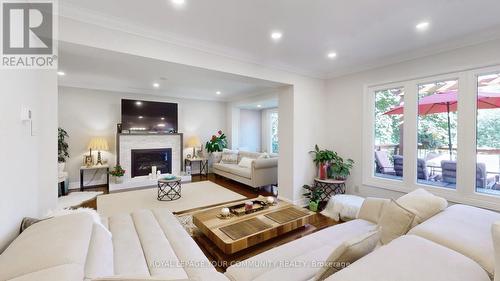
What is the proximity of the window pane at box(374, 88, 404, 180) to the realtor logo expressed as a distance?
4629 millimetres

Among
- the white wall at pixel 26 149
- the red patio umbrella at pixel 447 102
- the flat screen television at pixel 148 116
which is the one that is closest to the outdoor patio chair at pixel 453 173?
the red patio umbrella at pixel 447 102

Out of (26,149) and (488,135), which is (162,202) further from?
(488,135)

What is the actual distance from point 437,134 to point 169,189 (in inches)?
195

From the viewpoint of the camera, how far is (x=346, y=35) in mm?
2732

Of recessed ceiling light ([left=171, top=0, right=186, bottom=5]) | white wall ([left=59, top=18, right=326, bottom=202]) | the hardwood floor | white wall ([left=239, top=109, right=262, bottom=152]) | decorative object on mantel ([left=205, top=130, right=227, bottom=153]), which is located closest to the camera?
recessed ceiling light ([left=171, top=0, right=186, bottom=5])

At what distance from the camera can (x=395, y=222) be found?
5.43 feet

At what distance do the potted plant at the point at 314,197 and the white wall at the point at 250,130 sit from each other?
163 inches

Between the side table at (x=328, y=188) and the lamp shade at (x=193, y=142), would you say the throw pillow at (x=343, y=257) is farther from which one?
the lamp shade at (x=193, y=142)

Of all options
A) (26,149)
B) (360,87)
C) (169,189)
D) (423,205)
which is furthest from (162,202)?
(360,87)

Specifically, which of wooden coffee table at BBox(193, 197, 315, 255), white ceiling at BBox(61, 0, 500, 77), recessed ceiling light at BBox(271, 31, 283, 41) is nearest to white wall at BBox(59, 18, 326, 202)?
white ceiling at BBox(61, 0, 500, 77)

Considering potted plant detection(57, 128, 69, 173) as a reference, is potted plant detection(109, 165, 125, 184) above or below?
below

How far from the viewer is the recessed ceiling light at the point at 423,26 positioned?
241cm

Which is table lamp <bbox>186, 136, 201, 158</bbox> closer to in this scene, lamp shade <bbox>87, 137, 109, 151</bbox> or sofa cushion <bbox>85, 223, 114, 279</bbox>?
lamp shade <bbox>87, 137, 109, 151</bbox>

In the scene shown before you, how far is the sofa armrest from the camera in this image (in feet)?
16.3
